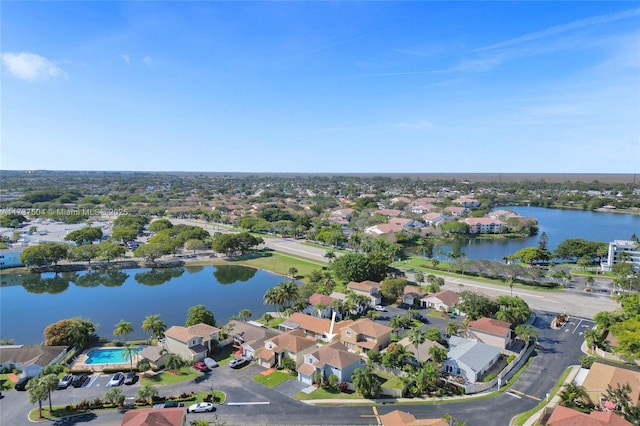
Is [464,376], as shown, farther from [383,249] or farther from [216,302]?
[383,249]

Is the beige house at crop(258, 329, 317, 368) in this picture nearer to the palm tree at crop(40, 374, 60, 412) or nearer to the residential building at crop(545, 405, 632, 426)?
the palm tree at crop(40, 374, 60, 412)

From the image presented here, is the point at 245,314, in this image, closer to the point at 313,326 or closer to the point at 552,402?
the point at 313,326

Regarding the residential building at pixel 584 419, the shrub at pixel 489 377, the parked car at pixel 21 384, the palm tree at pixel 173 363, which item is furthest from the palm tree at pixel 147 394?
the residential building at pixel 584 419

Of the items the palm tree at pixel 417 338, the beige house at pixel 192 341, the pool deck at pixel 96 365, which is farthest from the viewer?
the beige house at pixel 192 341

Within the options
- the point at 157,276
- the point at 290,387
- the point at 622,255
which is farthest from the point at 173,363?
the point at 622,255

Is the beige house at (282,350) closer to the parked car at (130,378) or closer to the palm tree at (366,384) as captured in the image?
the palm tree at (366,384)

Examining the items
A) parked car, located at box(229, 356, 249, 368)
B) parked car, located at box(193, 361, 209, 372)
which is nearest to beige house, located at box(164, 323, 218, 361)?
parked car, located at box(193, 361, 209, 372)
